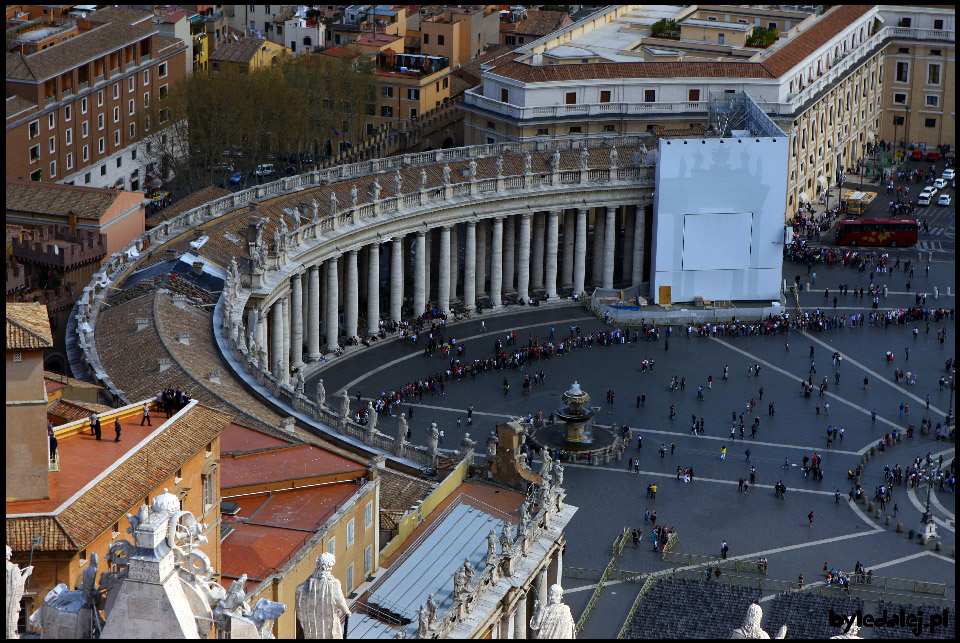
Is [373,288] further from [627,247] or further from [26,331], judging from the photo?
[26,331]

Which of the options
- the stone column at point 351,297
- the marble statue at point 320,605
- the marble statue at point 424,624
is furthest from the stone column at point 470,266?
the marble statue at point 320,605

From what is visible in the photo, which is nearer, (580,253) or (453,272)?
(453,272)

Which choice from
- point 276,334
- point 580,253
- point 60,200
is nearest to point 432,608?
point 276,334

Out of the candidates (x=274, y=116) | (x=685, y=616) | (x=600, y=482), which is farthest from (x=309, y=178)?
(x=685, y=616)

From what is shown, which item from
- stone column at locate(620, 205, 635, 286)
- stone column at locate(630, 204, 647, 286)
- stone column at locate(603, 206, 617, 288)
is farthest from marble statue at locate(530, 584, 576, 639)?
stone column at locate(620, 205, 635, 286)

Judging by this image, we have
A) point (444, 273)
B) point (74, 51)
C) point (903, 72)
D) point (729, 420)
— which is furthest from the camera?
point (903, 72)

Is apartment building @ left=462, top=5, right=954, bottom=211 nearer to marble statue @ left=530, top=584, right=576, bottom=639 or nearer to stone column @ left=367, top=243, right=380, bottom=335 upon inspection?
stone column @ left=367, top=243, right=380, bottom=335

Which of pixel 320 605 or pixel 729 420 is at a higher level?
pixel 320 605

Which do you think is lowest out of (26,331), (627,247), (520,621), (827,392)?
(827,392)

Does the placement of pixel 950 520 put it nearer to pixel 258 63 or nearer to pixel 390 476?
pixel 390 476
